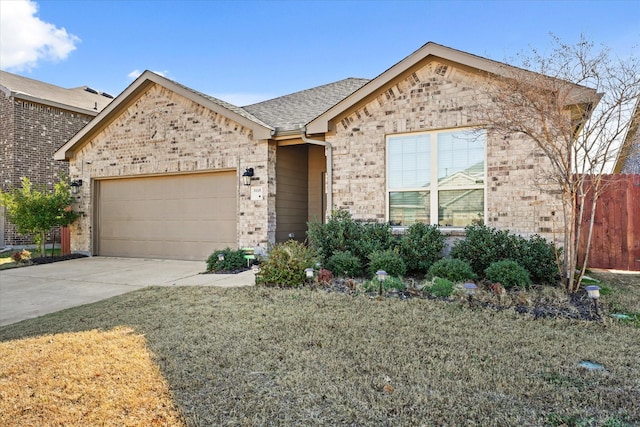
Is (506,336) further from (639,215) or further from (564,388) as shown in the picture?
(639,215)

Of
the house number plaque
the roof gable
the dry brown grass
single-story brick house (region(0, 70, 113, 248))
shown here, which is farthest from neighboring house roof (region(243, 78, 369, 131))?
single-story brick house (region(0, 70, 113, 248))

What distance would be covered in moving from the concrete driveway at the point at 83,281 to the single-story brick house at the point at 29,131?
209 inches

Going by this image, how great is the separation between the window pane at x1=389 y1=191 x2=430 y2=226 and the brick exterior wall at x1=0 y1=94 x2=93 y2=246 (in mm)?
12118

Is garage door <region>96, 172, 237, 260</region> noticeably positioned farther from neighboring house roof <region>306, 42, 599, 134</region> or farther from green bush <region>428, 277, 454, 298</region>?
green bush <region>428, 277, 454, 298</region>

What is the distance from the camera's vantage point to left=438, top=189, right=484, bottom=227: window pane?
24.0 feet

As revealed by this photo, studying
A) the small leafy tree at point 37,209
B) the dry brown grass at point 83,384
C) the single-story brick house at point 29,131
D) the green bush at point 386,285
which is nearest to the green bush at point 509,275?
the green bush at point 386,285

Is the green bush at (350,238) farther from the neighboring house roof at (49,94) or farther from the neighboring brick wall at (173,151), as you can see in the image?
the neighboring house roof at (49,94)

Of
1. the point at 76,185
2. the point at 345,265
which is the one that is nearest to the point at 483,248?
the point at 345,265

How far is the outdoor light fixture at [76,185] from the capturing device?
38.2ft

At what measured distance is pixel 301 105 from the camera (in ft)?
36.9

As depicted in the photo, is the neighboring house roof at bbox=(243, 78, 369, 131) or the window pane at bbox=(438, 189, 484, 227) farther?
the neighboring house roof at bbox=(243, 78, 369, 131)

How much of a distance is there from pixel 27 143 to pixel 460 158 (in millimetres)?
14819

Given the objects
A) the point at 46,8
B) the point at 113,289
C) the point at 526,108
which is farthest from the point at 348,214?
the point at 46,8

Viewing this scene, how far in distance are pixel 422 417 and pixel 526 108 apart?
17.8 feet
